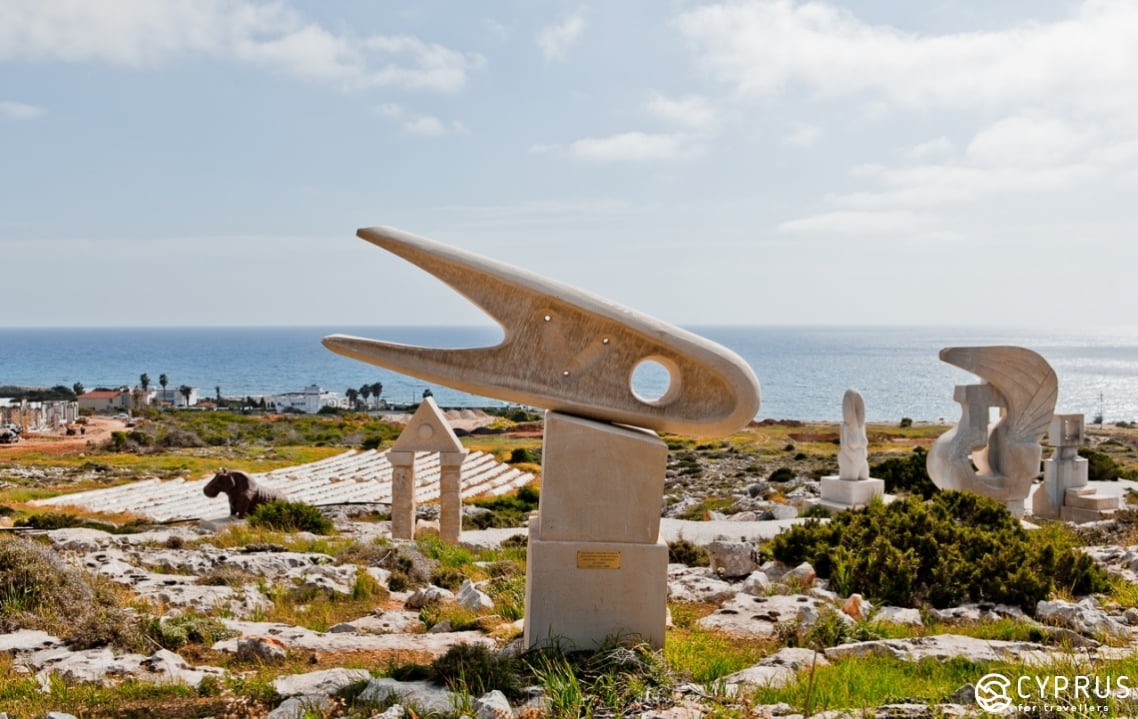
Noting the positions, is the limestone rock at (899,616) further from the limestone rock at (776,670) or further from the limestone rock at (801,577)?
the limestone rock at (776,670)

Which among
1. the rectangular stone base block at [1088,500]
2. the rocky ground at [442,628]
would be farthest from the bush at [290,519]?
the rectangular stone base block at [1088,500]

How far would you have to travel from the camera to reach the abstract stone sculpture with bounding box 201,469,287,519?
1916cm

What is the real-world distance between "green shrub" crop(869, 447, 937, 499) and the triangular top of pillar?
12140mm

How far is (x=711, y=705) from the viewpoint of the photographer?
533 centimetres

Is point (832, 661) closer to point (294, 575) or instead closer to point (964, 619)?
point (964, 619)

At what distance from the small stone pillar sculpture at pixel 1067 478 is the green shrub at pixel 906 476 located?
2930 millimetres

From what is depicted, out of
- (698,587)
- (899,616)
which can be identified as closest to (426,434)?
(698,587)

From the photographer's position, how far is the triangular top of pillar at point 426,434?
14.8 m

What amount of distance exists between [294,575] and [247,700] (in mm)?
4859

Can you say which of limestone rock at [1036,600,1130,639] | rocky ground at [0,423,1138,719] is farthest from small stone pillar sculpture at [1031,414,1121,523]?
limestone rock at [1036,600,1130,639]

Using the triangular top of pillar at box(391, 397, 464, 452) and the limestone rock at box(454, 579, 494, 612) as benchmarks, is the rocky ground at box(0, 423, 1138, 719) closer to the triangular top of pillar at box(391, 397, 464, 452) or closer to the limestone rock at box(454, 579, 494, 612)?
the limestone rock at box(454, 579, 494, 612)

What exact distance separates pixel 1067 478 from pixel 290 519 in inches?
639

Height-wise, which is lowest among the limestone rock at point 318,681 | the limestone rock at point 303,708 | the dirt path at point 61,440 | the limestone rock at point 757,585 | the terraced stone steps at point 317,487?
the dirt path at point 61,440

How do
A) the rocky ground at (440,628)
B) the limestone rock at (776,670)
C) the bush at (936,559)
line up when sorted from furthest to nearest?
1. the bush at (936,559)
2. the limestone rock at (776,670)
3. the rocky ground at (440,628)
